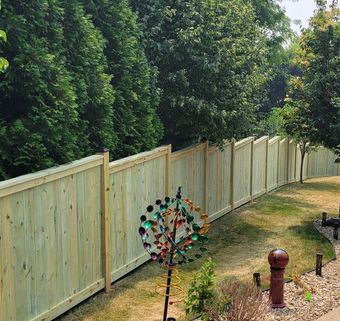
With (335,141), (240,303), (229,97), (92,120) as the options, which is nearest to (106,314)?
(240,303)

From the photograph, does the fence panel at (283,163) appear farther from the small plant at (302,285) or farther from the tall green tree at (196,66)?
the small plant at (302,285)

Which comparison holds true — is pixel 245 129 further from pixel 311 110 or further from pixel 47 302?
pixel 47 302

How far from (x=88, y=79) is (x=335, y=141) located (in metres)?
5.85

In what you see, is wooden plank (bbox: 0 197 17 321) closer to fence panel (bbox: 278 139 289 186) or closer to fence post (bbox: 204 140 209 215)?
fence post (bbox: 204 140 209 215)

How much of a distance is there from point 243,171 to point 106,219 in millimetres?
6932

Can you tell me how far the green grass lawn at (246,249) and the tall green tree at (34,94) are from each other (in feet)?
6.81

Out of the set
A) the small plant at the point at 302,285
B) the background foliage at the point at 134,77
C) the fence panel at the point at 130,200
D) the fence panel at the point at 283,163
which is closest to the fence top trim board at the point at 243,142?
the background foliage at the point at 134,77

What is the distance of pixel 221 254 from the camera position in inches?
380

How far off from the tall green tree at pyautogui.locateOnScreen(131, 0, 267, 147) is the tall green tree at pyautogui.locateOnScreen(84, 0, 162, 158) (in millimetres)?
1002

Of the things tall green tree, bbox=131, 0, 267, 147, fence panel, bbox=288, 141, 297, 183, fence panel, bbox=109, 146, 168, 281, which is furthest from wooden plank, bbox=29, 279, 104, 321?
→ fence panel, bbox=288, 141, 297, 183

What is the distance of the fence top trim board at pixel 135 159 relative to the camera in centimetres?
781

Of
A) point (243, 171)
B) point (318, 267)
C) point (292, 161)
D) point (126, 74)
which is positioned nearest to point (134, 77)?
point (126, 74)

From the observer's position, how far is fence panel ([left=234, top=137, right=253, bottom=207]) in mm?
13476

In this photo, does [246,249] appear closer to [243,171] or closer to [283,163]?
[243,171]
